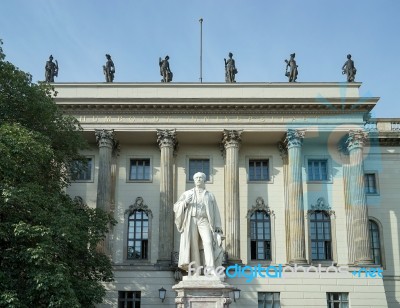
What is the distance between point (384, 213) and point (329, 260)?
5925 mm

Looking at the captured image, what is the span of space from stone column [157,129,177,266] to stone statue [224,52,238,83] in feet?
19.2

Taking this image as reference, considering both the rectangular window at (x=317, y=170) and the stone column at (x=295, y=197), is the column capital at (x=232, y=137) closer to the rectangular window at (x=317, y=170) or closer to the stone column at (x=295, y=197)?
the stone column at (x=295, y=197)

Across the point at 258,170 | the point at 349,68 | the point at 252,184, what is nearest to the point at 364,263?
the point at 252,184

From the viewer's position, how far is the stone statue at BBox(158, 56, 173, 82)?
41844mm

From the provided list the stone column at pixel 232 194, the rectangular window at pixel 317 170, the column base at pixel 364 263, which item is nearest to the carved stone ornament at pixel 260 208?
the stone column at pixel 232 194

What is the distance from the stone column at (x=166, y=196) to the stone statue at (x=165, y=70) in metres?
4.38

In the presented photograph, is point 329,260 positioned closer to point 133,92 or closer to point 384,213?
point 384,213

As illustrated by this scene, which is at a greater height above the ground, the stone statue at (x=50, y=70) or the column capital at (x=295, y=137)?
the stone statue at (x=50, y=70)

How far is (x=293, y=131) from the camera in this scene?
39.3m

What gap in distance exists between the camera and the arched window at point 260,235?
39.1 meters

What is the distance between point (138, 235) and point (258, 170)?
9.09 metres

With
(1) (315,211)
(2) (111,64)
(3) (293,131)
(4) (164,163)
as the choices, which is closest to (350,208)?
(1) (315,211)

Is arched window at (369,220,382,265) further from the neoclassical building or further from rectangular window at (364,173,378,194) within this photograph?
rectangular window at (364,173,378,194)

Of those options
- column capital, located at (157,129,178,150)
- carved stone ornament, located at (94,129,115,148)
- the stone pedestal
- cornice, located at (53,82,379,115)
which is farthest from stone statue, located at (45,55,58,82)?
the stone pedestal
